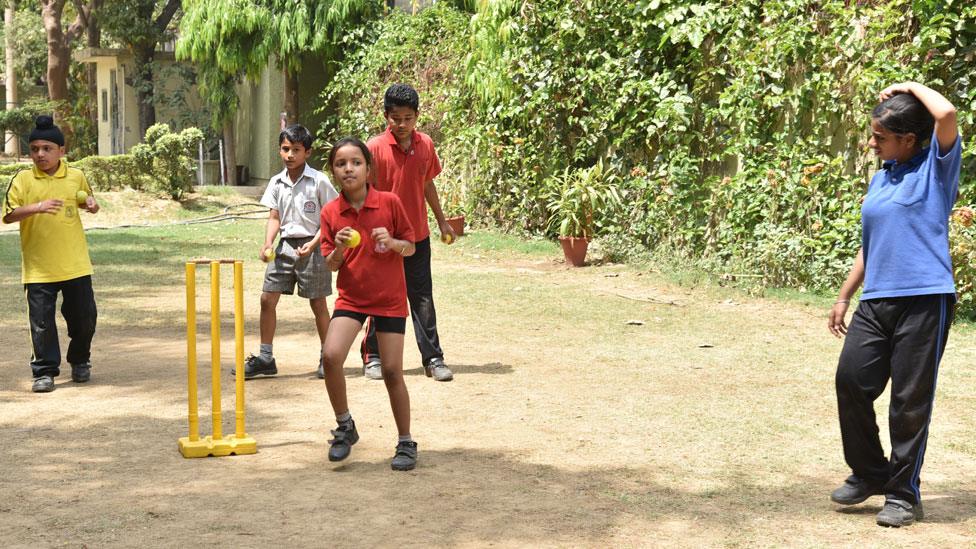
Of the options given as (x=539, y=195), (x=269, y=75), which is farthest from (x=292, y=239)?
(x=269, y=75)

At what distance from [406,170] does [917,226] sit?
12.0 ft

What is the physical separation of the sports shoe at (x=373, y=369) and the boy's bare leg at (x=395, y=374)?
6.70 ft

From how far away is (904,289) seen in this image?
4.66m

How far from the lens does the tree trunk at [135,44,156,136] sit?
30.2 meters

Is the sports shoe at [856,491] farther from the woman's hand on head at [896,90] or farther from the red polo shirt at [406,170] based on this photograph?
the red polo shirt at [406,170]

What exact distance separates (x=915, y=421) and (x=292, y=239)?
13.8 ft

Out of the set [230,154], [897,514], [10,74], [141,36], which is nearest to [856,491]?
[897,514]

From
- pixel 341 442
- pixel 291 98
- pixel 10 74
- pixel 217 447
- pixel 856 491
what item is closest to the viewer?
pixel 856 491

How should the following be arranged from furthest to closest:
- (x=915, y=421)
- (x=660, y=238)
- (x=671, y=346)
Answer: (x=660, y=238), (x=671, y=346), (x=915, y=421)

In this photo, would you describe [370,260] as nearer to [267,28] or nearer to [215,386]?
[215,386]

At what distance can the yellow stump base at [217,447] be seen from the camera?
5.71 m

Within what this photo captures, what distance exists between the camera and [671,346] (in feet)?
28.8

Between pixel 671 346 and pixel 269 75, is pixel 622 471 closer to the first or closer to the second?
pixel 671 346

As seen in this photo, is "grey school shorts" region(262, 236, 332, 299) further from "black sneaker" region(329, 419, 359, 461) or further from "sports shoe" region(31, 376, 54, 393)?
"black sneaker" region(329, 419, 359, 461)
